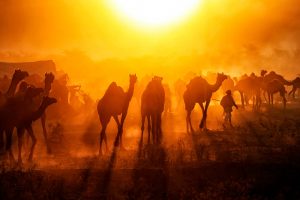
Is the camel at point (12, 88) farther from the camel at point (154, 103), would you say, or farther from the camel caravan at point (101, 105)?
the camel at point (154, 103)

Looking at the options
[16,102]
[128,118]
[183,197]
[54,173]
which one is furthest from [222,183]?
[128,118]

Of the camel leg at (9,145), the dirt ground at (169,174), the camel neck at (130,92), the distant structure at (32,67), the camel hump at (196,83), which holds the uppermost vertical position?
the distant structure at (32,67)

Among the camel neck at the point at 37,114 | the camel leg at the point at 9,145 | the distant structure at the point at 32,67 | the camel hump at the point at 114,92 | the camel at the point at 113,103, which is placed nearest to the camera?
the camel leg at the point at 9,145

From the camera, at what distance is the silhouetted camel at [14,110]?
17.6 meters

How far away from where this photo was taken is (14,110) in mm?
17828

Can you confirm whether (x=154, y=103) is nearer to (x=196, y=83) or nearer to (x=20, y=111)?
(x=20, y=111)

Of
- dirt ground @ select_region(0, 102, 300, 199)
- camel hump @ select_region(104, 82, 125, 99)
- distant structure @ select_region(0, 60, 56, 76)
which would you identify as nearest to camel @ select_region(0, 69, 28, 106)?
dirt ground @ select_region(0, 102, 300, 199)

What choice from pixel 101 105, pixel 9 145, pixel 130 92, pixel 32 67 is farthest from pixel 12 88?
pixel 32 67

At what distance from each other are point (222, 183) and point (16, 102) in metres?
8.95

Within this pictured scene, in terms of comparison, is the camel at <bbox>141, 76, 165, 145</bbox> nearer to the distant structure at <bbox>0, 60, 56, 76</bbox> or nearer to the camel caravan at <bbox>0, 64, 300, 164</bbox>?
the camel caravan at <bbox>0, 64, 300, 164</bbox>

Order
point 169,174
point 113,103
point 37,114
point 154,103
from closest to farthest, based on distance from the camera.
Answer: point 169,174 < point 37,114 < point 113,103 < point 154,103

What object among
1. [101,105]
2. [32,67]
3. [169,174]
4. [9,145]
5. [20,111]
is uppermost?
[32,67]

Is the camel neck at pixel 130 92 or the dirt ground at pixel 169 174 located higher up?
the camel neck at pixel 130 92

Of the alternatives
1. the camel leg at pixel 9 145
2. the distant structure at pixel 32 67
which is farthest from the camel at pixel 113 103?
the distant structure at pixel 32 67
